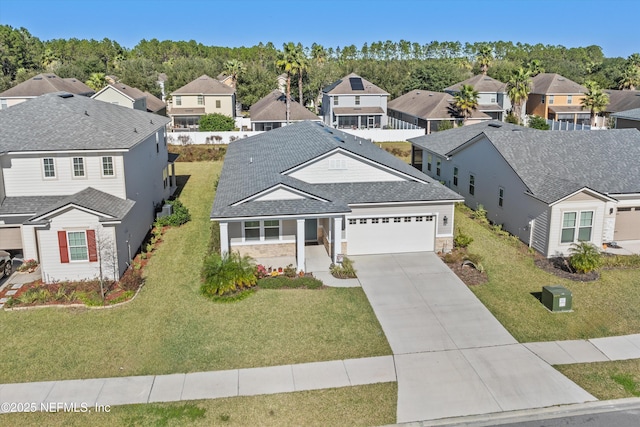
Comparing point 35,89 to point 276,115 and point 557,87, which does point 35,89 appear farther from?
point 557,87

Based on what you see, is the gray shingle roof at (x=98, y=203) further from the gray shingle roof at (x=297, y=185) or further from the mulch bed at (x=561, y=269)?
the mulch bed at (x=561, y=269)

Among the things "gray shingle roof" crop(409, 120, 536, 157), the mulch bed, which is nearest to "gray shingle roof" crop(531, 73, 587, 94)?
"gray shingle roof" crop(409, 120, 536, 157)

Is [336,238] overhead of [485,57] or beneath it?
beneath

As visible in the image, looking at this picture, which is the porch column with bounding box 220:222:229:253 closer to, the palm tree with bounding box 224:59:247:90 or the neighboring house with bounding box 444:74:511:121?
the neighboring house with bounding box 444:74:511:121

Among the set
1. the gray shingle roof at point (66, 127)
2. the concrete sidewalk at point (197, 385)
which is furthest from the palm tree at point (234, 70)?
the concrete sidewalk at point (197, 385)

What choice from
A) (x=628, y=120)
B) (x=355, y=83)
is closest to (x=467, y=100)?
(x=355, y=83)

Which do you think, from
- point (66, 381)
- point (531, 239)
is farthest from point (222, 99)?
point (66, 381)
